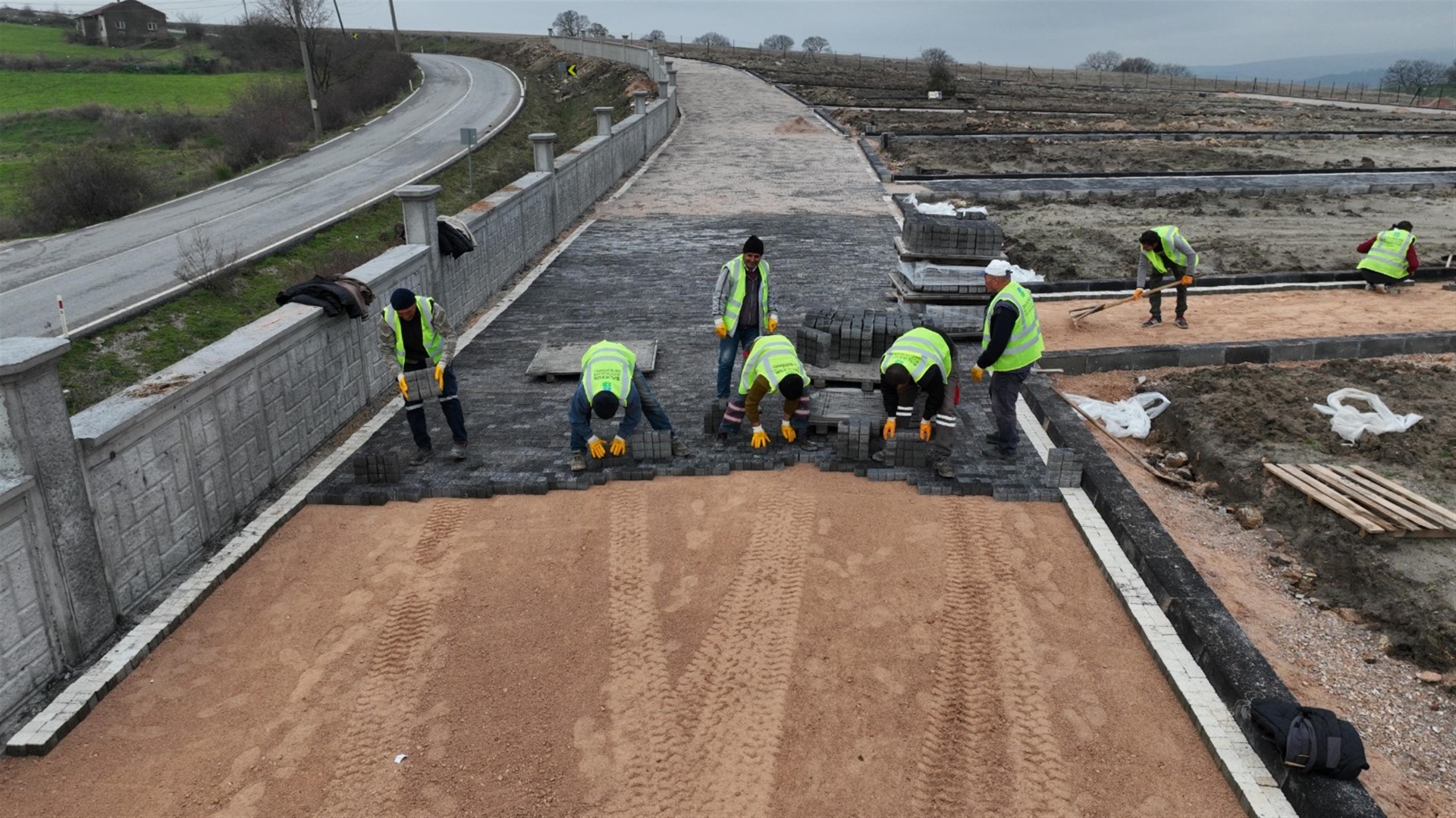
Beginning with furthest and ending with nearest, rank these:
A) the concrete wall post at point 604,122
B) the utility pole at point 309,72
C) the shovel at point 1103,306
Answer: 1. the utility pole at point 309,72
2. the concrete wall post at point 604,122
3. the shovel at point 1103,306

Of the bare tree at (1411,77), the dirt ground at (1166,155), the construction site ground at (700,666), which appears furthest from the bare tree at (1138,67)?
the construction site ground at (700,666)

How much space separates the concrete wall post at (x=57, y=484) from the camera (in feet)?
15.1

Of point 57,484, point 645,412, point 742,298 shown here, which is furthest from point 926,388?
point 57,484

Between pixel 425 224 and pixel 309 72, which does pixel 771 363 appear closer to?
pixel 425 224

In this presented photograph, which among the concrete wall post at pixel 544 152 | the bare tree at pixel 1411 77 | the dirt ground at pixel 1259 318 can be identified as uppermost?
the bare tree at pixel 1411 77

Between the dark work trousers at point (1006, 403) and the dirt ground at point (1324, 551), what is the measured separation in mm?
1405

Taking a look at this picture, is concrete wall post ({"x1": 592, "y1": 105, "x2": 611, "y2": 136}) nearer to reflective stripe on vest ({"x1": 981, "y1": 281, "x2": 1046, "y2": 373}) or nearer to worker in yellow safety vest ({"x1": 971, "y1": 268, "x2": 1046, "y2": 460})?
worker in yellow safety vest ({"x1": 971, "y1": 268, "x2": 1046, "y2": 460})

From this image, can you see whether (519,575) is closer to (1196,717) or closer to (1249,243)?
(1196,717)

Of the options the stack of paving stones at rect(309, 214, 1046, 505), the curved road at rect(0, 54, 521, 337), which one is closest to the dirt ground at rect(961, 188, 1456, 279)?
the stack of paving stones at rect(309, 214, 1046, 505)

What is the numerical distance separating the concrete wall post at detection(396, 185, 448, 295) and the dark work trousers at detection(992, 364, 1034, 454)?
20.6ft

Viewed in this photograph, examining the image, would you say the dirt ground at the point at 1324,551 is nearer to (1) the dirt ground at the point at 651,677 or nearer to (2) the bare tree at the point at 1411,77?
(1) the dirt ground at the point at 651,677

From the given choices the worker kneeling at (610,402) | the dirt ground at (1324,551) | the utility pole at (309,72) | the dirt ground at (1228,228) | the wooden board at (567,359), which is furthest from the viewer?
the utility pole at (309,72)

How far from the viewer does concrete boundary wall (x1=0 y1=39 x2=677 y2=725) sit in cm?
470

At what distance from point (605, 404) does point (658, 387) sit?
2747 mm
